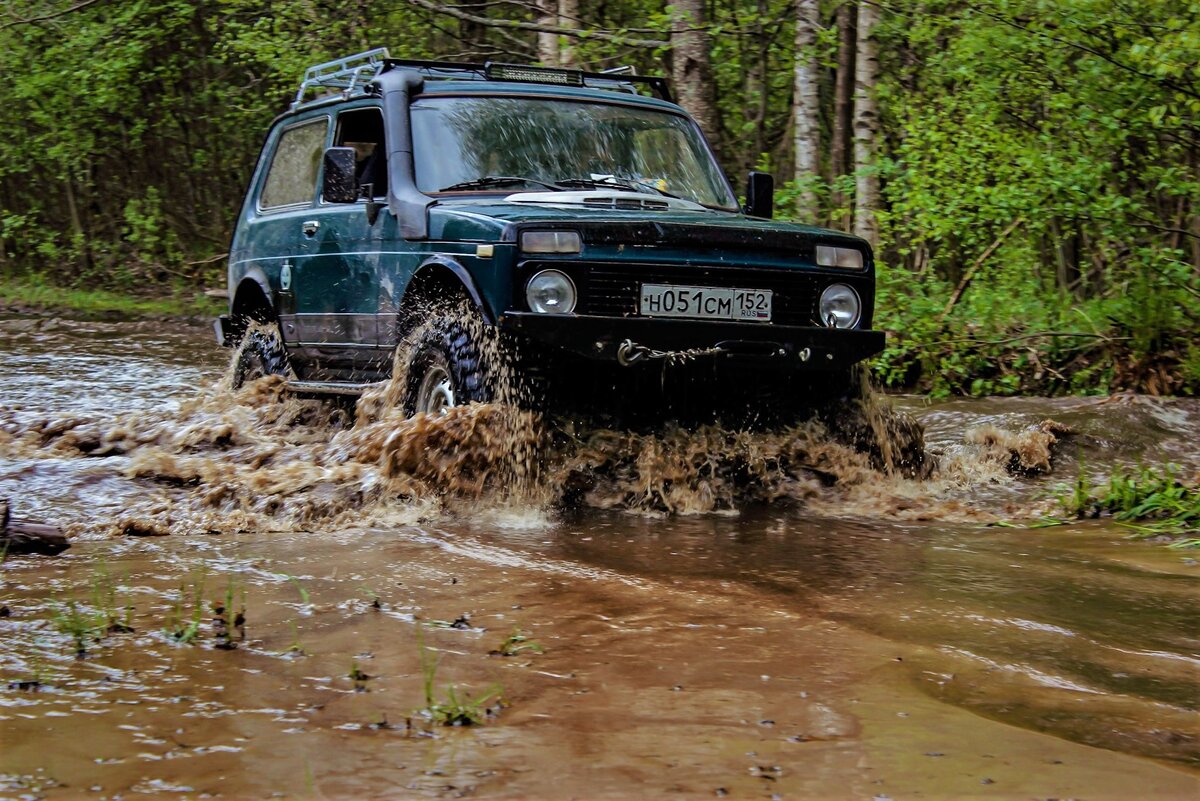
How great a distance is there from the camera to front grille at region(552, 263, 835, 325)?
524 cm

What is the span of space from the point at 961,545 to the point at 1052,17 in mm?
5232

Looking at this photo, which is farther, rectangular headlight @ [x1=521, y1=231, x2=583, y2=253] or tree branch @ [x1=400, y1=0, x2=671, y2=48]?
tree branch @ [x1=400, y1=0, x2=671, y2=48]

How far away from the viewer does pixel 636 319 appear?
525 centimetres

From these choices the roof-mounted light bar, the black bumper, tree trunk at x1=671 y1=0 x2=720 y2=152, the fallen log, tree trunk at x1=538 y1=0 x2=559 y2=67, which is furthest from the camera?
tree trunk at x1=538 y1=0 x2=559 y2=67

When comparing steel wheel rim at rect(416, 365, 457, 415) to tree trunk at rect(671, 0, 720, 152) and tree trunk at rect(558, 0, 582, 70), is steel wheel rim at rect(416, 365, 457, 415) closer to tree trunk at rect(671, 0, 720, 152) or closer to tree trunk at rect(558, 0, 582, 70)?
tree trunk at rect(671, 0, 720, 152)

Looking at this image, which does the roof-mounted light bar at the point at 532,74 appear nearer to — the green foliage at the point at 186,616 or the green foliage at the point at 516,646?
the green foliage at the point at 186,616

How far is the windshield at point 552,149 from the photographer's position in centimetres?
623

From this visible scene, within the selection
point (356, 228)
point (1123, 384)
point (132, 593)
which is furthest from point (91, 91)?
point (132, 593)

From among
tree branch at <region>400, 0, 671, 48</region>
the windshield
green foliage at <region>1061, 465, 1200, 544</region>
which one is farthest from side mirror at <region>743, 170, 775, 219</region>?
tree branch at <region>400, 0, 671, 48</region>

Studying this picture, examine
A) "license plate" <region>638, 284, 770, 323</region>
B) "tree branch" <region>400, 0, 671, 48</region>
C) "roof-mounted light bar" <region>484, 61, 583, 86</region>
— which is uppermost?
"tree branch" <region>400, 0, 671, 48</region>

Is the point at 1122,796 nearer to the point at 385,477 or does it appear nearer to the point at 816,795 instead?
the point at 816,795

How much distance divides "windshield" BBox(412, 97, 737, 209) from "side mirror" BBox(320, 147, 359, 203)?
326mm

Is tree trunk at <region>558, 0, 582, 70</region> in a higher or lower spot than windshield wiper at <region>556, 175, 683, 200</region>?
higher

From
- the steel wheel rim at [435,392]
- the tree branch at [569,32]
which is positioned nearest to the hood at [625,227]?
the steel wheel rim at [435,392]
